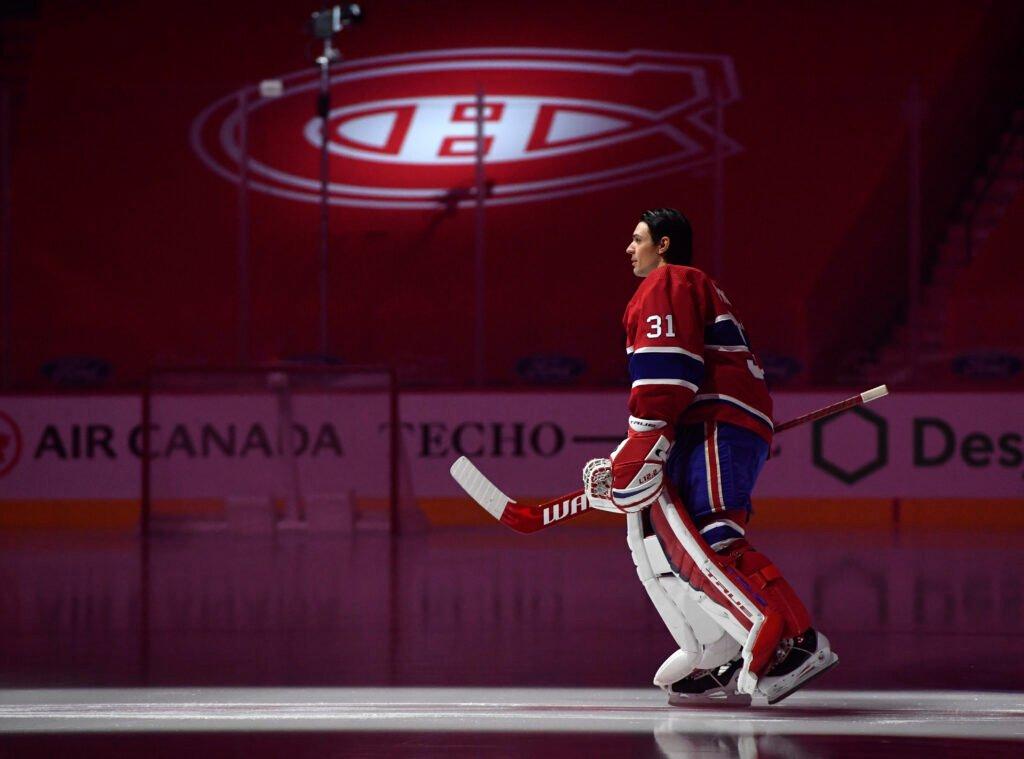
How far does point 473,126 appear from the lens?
1363 cm

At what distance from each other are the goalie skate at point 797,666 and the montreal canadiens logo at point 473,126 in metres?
8.81

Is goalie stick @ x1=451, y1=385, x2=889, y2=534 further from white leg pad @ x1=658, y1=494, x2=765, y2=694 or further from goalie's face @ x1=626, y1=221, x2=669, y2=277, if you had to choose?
goalie's face @ x1=626, y1=221, x2=669, y2=277

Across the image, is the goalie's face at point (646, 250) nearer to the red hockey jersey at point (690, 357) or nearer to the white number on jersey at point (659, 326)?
the red hockey jersey at point (690, 357)

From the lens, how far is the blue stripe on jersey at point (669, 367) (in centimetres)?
372

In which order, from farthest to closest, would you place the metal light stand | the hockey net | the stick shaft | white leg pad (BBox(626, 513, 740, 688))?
the metal light stand, the hockey net, the stick shaft, white leg pad (BBox(626, 513, 740, 688))

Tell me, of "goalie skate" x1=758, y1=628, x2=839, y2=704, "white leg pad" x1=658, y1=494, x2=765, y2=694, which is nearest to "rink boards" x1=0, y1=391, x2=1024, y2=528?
"white leg pad" x1=658, y1=494, x2=765, y2=694

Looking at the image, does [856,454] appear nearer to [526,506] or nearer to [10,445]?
[10,445]

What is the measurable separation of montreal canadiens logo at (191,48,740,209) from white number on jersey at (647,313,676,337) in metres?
8.65

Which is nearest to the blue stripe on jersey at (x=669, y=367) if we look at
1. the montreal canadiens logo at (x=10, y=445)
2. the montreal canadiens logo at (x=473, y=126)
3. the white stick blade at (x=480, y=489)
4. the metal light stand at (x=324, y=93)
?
the white stick blade at (x=480, y=489)

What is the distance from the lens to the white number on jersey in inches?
148

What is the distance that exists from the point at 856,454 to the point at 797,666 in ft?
23.5

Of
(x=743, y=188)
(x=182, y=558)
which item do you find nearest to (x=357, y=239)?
(x=743, y=188)

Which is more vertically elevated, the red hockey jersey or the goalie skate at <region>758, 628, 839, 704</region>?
the red hockey jersey

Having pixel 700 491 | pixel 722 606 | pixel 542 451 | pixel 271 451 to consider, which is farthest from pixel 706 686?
pixel 542 451
